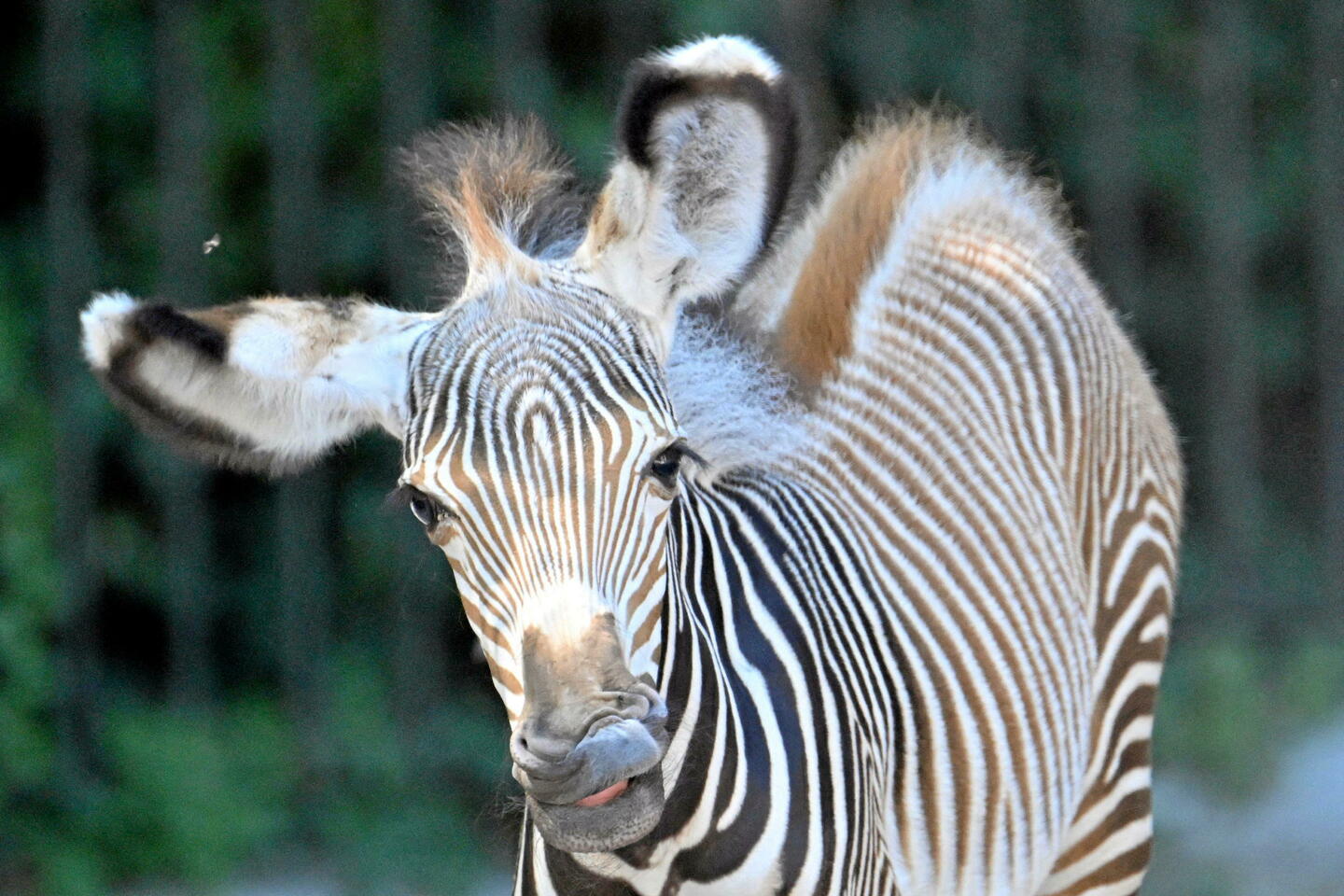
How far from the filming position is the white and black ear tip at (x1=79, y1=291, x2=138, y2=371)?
7.71ft

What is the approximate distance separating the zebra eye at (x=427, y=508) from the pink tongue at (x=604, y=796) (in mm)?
450

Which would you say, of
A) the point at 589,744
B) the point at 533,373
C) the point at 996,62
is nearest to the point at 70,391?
the point at 533,373

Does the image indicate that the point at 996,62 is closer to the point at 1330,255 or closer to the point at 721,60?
the point at 1330,255

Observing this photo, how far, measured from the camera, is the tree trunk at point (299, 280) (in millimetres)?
4801

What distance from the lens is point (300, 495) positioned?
4875 millimetres

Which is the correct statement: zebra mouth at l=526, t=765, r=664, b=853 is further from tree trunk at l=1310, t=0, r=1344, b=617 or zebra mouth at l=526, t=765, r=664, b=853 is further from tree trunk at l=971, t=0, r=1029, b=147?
tree trunk at l=1310, t=0, r=1344, b=617

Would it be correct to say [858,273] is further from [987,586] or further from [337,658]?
[337,658]

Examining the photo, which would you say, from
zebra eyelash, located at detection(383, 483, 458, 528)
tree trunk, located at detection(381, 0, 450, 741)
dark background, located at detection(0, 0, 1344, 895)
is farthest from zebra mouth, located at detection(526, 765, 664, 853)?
tree trunk, located at detection(381, 0, 450, 741)

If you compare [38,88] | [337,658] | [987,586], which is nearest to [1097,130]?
[987,586]

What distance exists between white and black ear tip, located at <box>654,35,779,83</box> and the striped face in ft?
1.25

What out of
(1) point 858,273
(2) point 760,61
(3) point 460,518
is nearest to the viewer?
(3) point 460,518

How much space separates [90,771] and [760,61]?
3.34 m

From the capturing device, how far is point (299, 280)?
4883 millimetres

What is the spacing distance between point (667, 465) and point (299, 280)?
2.86m
